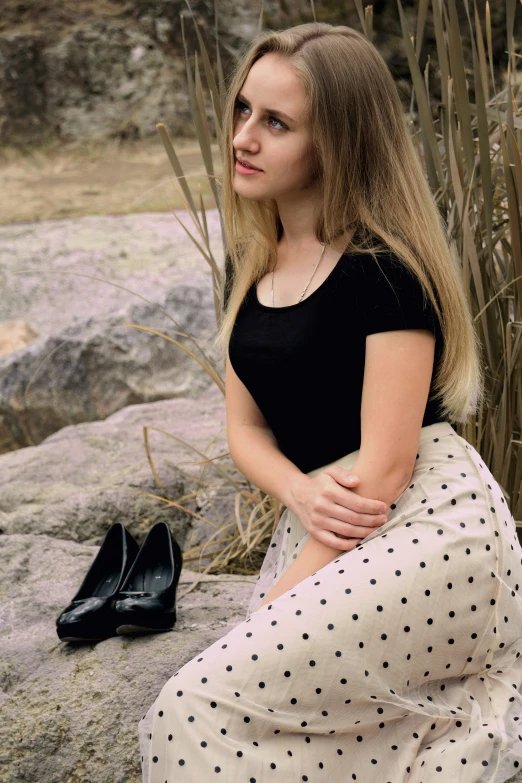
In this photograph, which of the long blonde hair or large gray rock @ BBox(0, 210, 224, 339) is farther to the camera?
large gray rock @ BBox(0, 210, 224, 339)

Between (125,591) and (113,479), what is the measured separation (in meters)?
0.84

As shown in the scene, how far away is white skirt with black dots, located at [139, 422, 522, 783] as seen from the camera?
1.10m

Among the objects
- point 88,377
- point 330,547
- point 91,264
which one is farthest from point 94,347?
point 330,547

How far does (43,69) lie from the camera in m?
7.44

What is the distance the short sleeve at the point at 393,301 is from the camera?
1.22 meters

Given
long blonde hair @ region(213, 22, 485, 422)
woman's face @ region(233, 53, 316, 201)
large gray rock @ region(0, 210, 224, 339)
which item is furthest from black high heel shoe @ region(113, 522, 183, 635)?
large gray rock @ region(0, 210, 224, 339)

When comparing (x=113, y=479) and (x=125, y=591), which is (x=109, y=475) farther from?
(x=125, y=591)

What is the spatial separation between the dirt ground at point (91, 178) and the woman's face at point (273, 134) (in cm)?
464

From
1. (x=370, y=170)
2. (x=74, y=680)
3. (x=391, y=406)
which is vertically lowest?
(x=74, y=680)

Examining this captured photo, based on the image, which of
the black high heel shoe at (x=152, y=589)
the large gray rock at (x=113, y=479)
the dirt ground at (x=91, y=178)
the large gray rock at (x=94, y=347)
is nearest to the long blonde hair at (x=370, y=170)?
the black high heel shoe at (x=152, y=589)

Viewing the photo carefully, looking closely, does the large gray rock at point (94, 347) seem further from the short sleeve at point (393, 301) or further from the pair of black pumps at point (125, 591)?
the short sleeve at point (393, 301)

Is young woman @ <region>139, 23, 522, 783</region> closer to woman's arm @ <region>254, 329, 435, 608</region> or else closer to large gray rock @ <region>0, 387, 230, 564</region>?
woman's arm @ <region>254, 329, 435, 608</region>

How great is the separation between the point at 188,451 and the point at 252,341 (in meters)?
1.26

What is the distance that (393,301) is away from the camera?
4.02 feet
